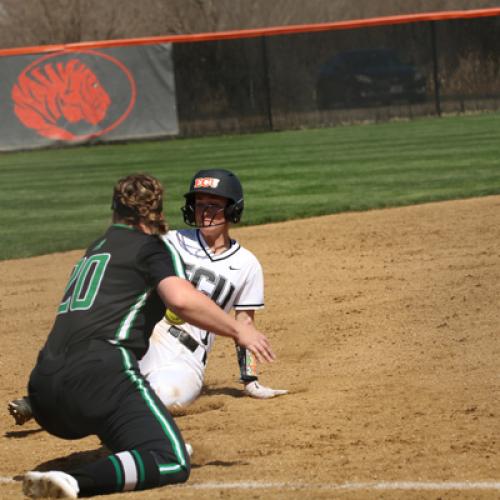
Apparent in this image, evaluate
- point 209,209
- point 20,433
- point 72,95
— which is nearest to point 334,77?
point 72,95

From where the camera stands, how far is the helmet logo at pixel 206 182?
258 inches

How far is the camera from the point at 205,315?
16.3 feet

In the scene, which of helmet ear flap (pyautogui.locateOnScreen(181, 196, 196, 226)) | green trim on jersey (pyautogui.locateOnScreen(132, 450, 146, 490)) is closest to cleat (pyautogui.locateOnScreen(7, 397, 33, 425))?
green trim on jersey (pyautogui.locateOnScreen(132, 450, 146, 490))

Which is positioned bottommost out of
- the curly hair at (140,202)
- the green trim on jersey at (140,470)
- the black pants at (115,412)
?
the green trim on jersey at (140,470)

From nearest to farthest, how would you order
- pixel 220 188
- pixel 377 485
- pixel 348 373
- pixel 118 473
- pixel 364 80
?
pixel 118 473, pixel 377 485, pixel 220 188, pixel 348 373, pixel 364 80

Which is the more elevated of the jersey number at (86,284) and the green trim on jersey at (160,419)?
the jersey number at (86,284)

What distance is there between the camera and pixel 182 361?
6594 mm

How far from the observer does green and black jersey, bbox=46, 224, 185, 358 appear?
200 inches

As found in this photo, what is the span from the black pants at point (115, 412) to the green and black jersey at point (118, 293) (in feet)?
0.25

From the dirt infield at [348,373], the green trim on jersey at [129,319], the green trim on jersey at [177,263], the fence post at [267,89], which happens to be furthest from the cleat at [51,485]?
the fence post at [267,89]

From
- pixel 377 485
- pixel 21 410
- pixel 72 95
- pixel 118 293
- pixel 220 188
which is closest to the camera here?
pixel 377 485

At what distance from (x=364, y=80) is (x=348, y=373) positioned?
20830 mm

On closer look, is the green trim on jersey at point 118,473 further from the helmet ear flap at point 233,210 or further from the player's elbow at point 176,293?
the helmet ear flap at point 233,210

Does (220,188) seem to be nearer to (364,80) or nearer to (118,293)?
(118,293)
